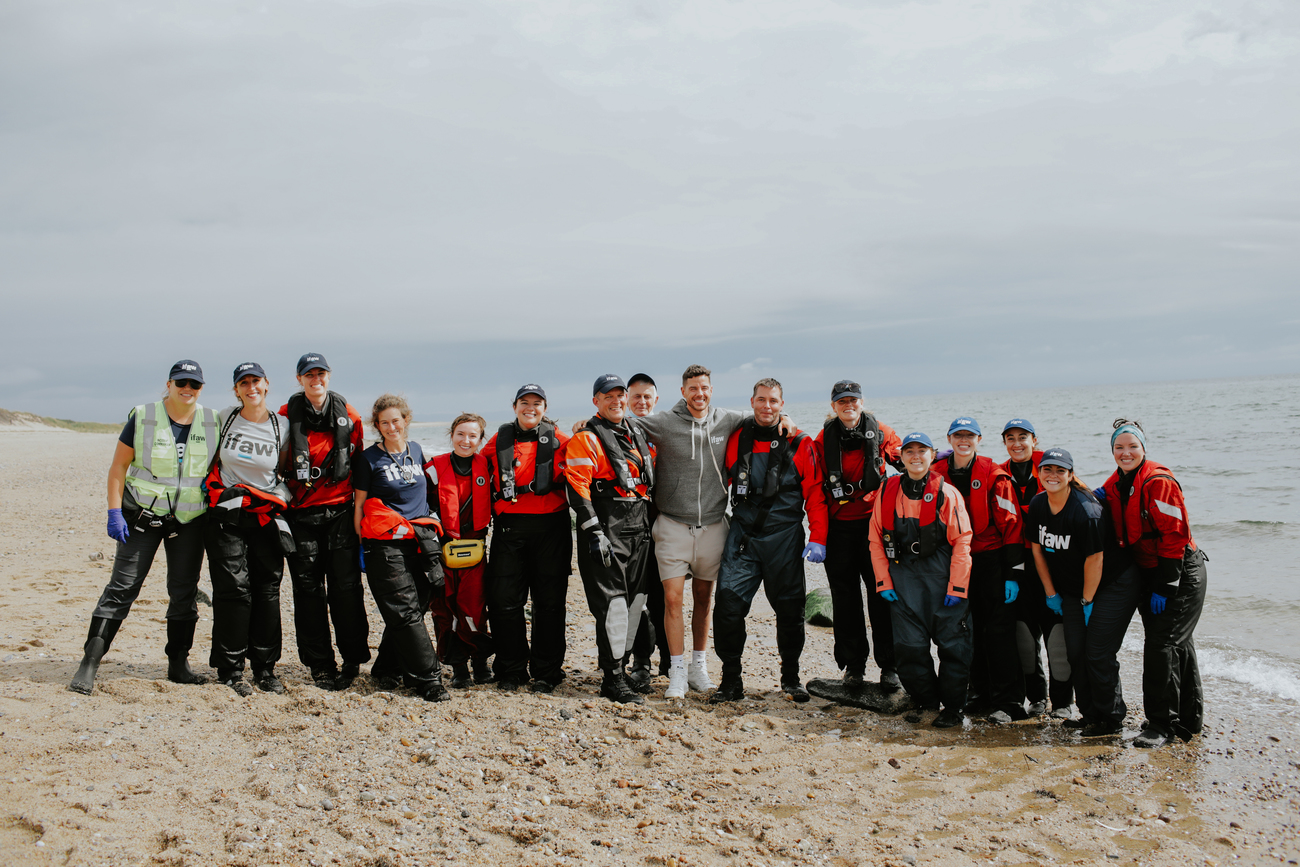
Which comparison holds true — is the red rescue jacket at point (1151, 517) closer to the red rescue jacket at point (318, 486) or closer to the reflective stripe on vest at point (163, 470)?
the red rescue jacket at point (318, 486)

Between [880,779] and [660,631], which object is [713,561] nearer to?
[660,631]

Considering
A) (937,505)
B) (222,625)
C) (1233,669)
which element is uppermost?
(937,505)

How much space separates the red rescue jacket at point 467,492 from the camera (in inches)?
218

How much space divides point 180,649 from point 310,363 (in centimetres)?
216

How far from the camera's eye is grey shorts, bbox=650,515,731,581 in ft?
19.1

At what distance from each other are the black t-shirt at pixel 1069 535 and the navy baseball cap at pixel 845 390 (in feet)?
4.73

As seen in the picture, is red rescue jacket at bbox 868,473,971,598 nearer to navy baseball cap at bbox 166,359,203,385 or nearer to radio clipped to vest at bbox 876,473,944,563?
radio clipped to vest at bbox 876,473,944,563

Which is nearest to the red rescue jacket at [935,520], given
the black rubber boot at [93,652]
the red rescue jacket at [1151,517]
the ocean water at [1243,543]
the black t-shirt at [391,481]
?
the red rescue jacket at [1151,517]

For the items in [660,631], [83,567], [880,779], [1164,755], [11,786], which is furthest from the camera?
[83,567]

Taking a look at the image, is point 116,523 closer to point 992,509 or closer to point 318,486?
point 318,486

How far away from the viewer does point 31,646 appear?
582 cm

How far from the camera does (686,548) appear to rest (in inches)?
229

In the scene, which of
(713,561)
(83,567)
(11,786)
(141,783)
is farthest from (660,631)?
(83,567)

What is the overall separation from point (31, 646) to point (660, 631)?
191 inches
